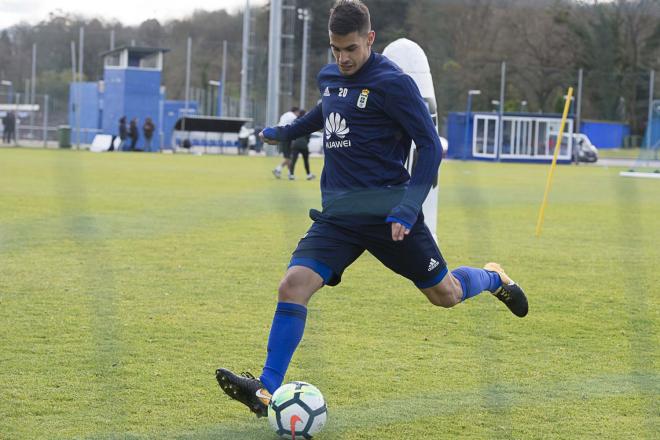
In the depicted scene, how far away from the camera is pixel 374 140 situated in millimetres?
4949

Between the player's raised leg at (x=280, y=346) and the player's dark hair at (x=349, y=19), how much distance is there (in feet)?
3.83

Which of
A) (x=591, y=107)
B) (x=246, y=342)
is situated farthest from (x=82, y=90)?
(x=246, y=342)

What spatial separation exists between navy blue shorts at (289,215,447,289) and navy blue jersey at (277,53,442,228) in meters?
0.09

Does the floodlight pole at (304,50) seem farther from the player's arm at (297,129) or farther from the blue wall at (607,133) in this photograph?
the player's arm at (297,129)

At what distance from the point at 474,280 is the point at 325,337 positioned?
4.19 ft

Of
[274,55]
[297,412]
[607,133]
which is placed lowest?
[297,412]

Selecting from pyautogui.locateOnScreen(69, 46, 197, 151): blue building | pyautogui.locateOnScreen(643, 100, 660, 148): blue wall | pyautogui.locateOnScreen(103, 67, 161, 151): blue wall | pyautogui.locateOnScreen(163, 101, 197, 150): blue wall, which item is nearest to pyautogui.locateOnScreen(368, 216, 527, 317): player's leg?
pyautogui.locateOnScreen(643, 100, 660, 148): blue wall

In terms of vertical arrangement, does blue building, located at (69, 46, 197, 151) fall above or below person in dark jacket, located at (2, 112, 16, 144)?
above

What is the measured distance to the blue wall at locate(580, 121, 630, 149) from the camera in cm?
6769

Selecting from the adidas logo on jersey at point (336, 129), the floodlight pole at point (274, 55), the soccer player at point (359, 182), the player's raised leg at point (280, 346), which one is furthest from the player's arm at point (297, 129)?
the floodlight pole at point (274, 55)

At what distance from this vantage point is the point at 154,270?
380 inches

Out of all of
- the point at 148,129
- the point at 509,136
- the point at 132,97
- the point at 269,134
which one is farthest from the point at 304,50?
the point at 269,134

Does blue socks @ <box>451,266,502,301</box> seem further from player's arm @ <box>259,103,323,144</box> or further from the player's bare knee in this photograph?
player's arm @ <box>259,103,323,144</box>

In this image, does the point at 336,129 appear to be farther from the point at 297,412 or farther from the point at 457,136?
A: the point at 457,136
